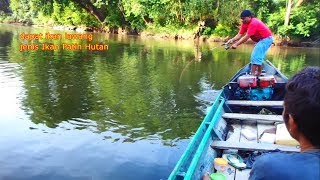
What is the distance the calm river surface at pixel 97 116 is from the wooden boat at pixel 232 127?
3.24 feet

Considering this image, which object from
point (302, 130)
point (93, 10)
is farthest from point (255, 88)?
point (93, 10)

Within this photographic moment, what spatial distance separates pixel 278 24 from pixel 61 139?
24.2m

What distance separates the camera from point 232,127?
5.37 m

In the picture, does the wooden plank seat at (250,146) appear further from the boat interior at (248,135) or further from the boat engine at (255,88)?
the boat engine at (255,88)

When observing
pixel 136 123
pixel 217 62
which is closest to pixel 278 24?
pixel 217 62

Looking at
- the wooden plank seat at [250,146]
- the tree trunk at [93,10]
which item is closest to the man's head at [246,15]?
the wooden plank seat at [250,146]

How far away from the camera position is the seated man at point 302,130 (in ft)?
5.20

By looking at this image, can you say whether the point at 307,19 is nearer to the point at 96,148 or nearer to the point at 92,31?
the point at 92,31

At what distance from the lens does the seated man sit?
1585 mm

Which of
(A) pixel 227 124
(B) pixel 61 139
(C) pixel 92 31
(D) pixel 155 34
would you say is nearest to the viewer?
(A) pixel 227 124

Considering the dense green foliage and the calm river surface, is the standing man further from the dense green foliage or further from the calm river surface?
the dense green foliage

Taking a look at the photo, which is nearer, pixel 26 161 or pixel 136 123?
pixel 26 161

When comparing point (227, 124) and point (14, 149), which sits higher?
point (227, 124)

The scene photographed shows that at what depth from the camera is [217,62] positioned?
55.2 ft
